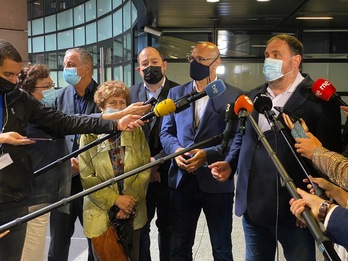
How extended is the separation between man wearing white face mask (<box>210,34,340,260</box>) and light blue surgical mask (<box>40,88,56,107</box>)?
1.23 metres

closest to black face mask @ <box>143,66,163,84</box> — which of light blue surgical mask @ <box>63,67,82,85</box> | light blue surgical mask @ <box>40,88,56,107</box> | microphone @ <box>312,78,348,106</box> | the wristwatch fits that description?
light blue surgical mask @ <box>63,67,82,85</box>

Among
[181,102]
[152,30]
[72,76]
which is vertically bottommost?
[181,102]

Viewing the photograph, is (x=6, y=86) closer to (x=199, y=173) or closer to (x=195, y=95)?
(x=195, y=95)

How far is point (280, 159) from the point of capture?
207 centimetres

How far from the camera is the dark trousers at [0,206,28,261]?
1886mm

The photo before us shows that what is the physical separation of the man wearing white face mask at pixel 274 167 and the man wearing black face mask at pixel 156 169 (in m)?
0.63

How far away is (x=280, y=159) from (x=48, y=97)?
1591 mm

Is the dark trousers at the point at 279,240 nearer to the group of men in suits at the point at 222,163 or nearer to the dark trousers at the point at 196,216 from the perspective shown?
the group of men in suits at the point at 222,163

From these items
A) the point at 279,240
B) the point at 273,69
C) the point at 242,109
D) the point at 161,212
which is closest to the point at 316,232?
the point at 242,109

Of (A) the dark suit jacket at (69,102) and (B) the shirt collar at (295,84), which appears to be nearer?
(B) the shirt collar at (295,84)

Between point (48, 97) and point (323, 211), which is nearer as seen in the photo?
point (323, 211)

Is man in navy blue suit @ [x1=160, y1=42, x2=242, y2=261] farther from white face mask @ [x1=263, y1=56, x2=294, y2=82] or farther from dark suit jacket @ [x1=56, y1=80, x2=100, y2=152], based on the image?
dark suit jacket @ [x1=56, y1=80, x2=100, y2=152]

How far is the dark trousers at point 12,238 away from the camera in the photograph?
1.89m

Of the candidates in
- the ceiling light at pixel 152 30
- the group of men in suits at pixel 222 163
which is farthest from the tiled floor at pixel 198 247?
the ceiling light at pixel 152 30
